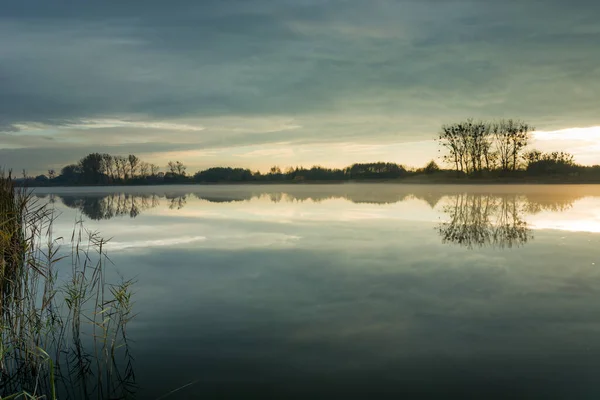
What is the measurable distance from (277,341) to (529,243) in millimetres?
8378

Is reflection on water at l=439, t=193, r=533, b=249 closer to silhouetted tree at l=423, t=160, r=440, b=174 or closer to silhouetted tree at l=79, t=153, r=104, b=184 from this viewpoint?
silhouetted tree at l=423, t=160, r=440, b=174

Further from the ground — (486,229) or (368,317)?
(486,229)

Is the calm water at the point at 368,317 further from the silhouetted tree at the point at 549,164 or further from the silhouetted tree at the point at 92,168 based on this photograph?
the silhouetted tree at the point at 92,168

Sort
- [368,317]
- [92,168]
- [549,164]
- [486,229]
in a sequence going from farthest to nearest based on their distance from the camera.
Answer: [92,168] < [549,164] < [486,229] < [368,317]

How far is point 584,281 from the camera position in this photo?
7.62m

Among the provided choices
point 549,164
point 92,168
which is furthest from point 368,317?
point 92,168

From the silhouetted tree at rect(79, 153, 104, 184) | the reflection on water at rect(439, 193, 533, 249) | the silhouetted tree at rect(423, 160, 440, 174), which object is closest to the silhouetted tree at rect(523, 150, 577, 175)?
the silhouetted tree at rect(423, 160, 440, 174)

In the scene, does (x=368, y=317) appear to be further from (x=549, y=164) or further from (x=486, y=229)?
(x=549, y=164)

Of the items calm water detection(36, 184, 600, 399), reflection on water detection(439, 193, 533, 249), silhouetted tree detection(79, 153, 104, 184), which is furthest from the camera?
silhouetted tree detection(79, 153, 104, 184)

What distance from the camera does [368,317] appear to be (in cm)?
596

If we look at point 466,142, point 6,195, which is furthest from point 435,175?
point 6,195

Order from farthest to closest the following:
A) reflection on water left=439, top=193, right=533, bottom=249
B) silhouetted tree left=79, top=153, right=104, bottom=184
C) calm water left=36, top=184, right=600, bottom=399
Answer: silhouetted tree left=79, top=153, right=104, bottom=184
reflection on water left=439, top=193, right=533, bottom=249
calm water left=36, top=184, right=600, bottom=399

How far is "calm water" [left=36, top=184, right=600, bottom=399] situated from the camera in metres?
4.35

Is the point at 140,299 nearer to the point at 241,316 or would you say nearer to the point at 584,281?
the point at 241,316
